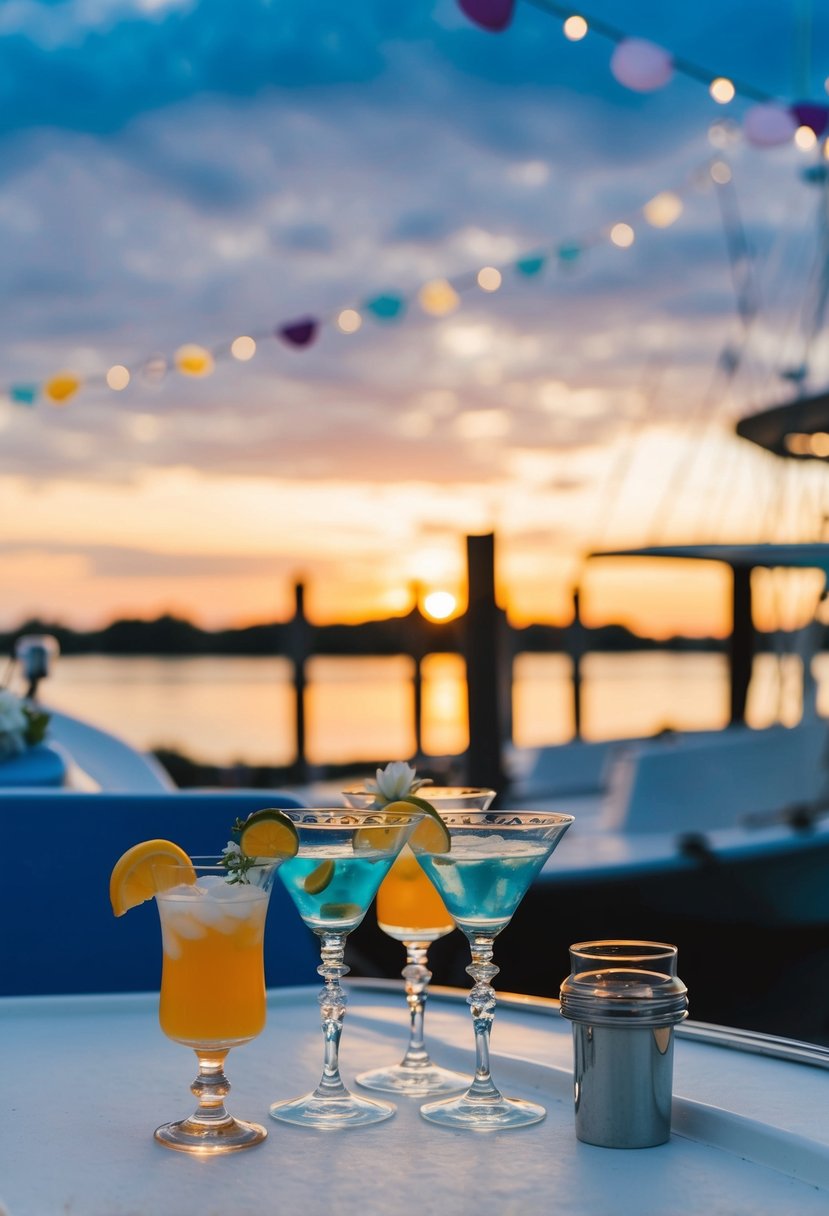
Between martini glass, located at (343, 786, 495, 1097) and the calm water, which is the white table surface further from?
the calm water

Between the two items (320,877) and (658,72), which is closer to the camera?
(320,877)

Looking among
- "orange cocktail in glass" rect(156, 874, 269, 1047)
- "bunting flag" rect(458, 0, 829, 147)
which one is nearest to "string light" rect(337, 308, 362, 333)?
"bunting flag" rect(458, 0, 829, 147)

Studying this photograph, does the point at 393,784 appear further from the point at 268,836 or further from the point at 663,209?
the point at 663,209

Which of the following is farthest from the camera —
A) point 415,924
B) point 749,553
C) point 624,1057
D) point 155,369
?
point 749,553

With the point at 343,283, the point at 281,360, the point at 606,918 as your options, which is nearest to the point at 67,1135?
the point at 606,918

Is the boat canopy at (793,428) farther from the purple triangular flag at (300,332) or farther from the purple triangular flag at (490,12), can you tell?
the purple triangular flag at (490,12)

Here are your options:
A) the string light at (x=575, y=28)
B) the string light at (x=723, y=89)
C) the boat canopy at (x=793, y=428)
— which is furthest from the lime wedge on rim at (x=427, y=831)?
the boat canopy at (x=793, y=428)

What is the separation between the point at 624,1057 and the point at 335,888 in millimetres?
398

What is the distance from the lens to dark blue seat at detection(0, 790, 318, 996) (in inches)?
101

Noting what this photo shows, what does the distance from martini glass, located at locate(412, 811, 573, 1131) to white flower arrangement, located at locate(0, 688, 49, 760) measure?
8.17 ft

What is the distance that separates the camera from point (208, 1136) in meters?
1.40

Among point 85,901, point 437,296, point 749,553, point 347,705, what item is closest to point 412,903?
point 85,901

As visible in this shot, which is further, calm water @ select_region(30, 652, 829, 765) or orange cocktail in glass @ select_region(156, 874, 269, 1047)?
calm water @ select_region(30, 652, 829, 765)

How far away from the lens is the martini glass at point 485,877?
1558 mm
